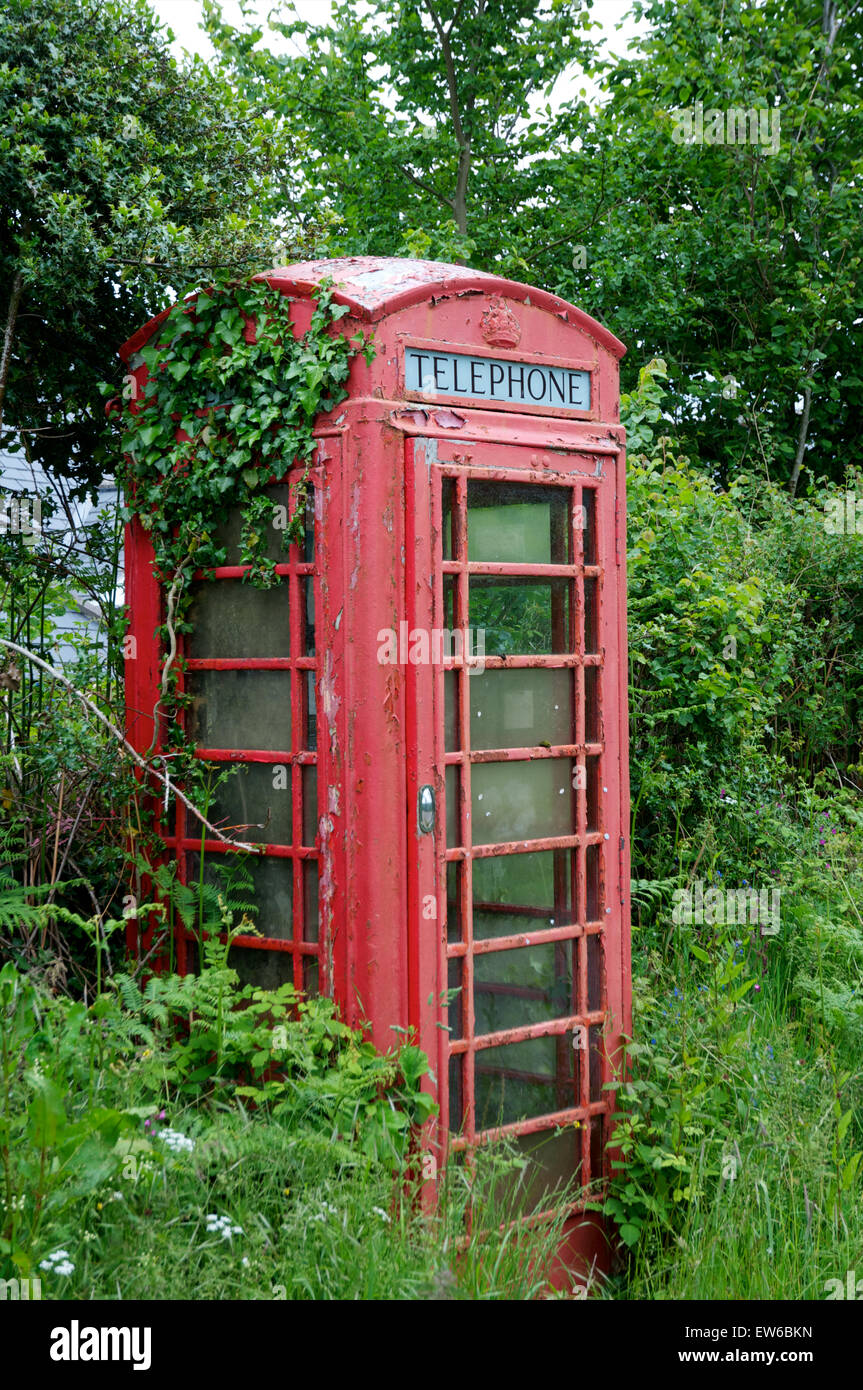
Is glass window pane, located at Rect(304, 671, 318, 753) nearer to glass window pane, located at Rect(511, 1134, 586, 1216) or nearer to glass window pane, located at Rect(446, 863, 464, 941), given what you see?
glass window pane, located at Rect(446, 863, 464, 941)

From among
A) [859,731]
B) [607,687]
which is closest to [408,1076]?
[607,687]

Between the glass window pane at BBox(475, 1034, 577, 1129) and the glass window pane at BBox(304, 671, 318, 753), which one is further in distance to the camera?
the glass window pane at BBox(475, 1034, 577, 1129)

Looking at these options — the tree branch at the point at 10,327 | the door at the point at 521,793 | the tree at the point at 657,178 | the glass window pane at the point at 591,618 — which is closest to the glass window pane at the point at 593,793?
the door at the point at 521,793

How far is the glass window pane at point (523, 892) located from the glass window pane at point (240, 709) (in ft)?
2.68

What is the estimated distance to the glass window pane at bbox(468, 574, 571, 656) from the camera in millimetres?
3805

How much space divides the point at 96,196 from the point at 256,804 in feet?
8.56

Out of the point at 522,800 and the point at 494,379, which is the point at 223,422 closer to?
the point at 494,379

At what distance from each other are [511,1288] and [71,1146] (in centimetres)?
131

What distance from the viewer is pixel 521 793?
12.8ft

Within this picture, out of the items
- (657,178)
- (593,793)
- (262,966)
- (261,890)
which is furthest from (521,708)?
(657,178)

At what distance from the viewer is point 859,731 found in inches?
334

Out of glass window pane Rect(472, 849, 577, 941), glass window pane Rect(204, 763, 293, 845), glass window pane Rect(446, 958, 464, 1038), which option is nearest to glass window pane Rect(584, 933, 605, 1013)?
glass window pane Rect(472, 849, 577, 941)
